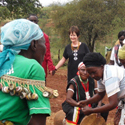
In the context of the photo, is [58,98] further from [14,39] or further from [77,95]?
[14,39]

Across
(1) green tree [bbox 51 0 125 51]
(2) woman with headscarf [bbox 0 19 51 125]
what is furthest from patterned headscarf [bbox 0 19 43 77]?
(1) green tree [bbox 51 0 125 51]

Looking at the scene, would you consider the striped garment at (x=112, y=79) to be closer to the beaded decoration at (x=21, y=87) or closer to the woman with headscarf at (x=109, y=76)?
the woman with headscarf at (x=109, y=76)

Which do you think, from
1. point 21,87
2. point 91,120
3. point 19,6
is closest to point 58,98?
point 91,120

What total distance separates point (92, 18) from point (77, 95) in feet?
46.6

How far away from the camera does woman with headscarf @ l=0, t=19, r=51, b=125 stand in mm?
1929

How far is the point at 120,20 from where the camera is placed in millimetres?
18422

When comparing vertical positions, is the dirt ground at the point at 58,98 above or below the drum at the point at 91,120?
below

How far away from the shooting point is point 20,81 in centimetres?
195

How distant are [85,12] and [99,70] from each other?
15.8 meters

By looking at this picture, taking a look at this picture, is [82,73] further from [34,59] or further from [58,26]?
[58,26]

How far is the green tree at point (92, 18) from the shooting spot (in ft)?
60.4

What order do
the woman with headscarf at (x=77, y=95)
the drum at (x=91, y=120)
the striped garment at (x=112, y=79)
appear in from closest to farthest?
the striped garment at (x=112, y=79) < the drum at (x=91, y=120) < the woman with headscarf at (x=77, y=95)

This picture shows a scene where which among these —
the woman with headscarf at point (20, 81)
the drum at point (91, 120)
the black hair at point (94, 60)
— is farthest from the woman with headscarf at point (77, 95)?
the woman with headscarf at point (20, 81)

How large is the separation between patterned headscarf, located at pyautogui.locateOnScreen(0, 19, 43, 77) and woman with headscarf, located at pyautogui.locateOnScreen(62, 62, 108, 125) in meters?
2.57
